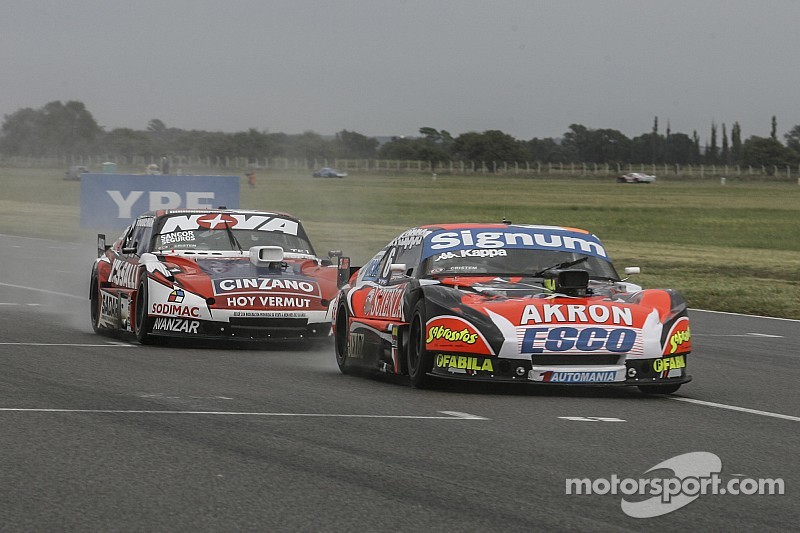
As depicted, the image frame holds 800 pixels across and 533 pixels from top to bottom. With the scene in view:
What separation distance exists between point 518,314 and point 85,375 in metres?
3.36

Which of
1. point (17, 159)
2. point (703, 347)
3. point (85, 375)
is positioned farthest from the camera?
point (17, 159)

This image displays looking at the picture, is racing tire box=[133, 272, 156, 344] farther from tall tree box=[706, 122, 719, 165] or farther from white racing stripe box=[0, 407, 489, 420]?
tall tree box=[706, 122, 719, 165]

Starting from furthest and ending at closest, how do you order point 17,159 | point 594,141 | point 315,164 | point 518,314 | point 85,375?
1. point 594,141
2. point 17,159
3. point 315,164
4. point 85,375
5. point 518,314

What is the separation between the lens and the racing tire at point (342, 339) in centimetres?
1177

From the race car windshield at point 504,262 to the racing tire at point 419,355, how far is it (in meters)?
0.68

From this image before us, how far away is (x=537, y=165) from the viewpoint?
402ft

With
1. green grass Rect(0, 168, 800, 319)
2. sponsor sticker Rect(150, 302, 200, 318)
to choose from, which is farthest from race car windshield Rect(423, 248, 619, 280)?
green grass Rect(0, 168, 800, 319)

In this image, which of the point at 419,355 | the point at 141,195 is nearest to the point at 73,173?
the point at 141,195

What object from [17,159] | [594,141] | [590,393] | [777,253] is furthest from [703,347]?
[594,141]

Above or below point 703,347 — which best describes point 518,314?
above

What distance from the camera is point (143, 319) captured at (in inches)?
537

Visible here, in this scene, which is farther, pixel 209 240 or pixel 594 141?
pixel 594 141

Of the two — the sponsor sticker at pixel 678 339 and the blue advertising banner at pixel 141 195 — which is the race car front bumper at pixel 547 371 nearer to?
the sponsor sticker at pixel 678 339

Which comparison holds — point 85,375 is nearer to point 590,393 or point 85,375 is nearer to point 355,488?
point 590,393
